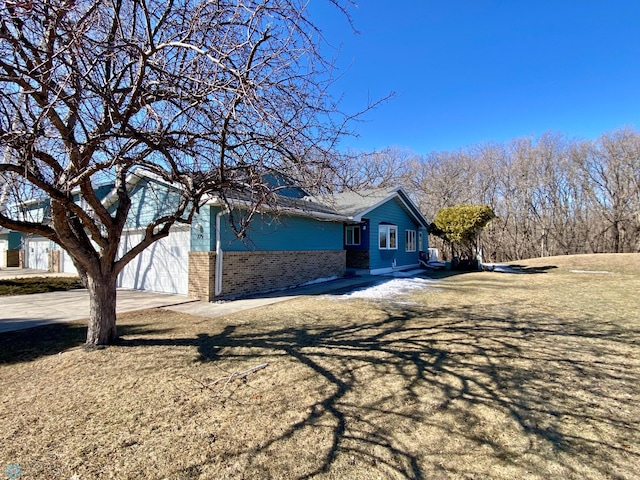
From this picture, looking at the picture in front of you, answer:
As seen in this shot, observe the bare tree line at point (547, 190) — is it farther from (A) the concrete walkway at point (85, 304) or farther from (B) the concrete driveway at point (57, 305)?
(B) the concrete driveway at point (57, 305)

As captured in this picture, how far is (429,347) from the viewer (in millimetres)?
5137

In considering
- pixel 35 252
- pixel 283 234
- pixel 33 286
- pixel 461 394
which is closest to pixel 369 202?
pixel 283 234

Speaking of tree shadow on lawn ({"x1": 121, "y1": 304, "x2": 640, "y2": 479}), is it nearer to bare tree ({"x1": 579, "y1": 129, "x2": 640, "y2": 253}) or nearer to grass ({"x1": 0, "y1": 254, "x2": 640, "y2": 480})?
grass ({"x1": 0, "y1": 254, "x2": 640, "y2": 480})

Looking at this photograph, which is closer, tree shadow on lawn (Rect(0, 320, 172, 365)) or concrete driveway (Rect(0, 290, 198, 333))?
tree shadow on lawn (Rect(0, 320, 172, 365))

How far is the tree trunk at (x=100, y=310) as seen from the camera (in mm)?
5124

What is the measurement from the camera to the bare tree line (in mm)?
26188

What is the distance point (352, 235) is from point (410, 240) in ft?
17.4

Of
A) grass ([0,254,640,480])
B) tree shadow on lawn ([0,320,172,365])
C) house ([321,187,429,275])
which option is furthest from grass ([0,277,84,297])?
house ([321,187,429,275])

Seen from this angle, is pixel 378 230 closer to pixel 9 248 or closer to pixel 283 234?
pixel 283 234

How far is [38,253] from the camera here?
20297 mm

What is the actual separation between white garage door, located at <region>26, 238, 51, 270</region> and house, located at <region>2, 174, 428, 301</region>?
3404 mm

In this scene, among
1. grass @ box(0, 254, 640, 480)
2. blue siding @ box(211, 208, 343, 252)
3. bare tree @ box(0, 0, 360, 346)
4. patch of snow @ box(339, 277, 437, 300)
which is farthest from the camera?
patch of snow @ box(339, 277, 437, 300)

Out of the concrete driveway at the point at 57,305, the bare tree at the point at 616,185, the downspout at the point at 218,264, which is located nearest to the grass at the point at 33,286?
the concrete driveway at the point at 57,305

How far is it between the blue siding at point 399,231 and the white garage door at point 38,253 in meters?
18.6
